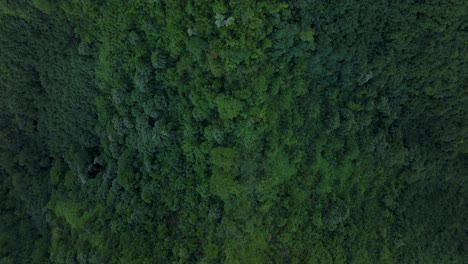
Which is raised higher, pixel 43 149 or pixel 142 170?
pixel 43 149

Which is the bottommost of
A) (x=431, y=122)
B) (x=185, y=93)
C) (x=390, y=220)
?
(x=390, y=220)

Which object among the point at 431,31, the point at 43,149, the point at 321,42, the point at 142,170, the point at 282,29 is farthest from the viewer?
the point at 43,149

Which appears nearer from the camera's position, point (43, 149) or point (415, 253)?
point (415, 253)

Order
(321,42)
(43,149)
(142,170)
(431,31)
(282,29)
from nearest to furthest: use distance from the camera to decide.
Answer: (282,29) < (321,42) < (431,31) < (142,170) < (43,149)

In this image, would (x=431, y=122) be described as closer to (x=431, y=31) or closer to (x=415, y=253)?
(x=431, y=31)

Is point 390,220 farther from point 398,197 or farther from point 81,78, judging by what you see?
point 81,78

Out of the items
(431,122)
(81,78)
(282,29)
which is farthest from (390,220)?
(81,78)
